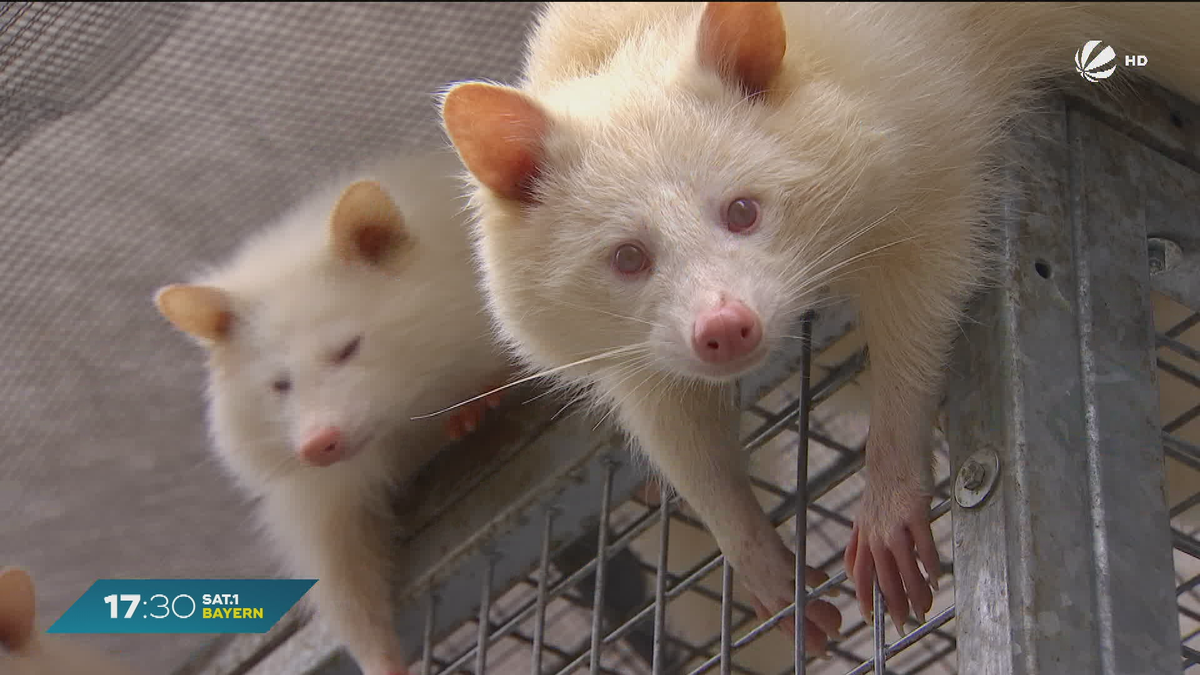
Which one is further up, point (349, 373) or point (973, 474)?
point (349, 373)

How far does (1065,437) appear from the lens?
1.39 metres

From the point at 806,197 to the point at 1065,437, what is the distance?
39 centimetres

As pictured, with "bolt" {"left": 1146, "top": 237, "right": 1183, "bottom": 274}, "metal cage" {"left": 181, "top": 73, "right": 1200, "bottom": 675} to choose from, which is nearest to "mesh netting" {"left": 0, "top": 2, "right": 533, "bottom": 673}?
"metal cage" {"left": 181, "top": 73, "right": 1200, "bottom": 675}

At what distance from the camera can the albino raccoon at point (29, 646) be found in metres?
1.86

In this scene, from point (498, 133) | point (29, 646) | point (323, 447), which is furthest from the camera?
point (323, 447)

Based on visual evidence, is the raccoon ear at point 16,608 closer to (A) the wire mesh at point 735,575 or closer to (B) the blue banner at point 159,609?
(B) the blue banner at point 159,609

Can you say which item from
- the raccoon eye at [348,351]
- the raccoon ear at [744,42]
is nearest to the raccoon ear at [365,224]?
the raccoon eye at [348,351]

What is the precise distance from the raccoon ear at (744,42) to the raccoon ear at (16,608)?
1215mm

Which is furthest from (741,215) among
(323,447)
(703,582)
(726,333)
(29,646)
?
(29,646)

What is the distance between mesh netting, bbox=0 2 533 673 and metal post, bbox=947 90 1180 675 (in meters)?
1.04

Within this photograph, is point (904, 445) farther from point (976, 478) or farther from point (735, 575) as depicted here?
point (735, 575)

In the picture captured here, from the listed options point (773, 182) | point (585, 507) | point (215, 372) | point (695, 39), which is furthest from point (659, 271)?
point (215, 372)

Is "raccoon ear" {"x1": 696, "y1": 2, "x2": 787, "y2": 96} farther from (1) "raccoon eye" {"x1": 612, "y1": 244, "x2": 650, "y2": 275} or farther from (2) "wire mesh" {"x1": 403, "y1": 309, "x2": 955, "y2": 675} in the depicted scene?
(2) "wire mesh" {"x1": 403, "y1": 309, "x2": 955, "y2": 675}

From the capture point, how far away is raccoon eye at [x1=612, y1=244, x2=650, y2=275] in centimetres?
153
